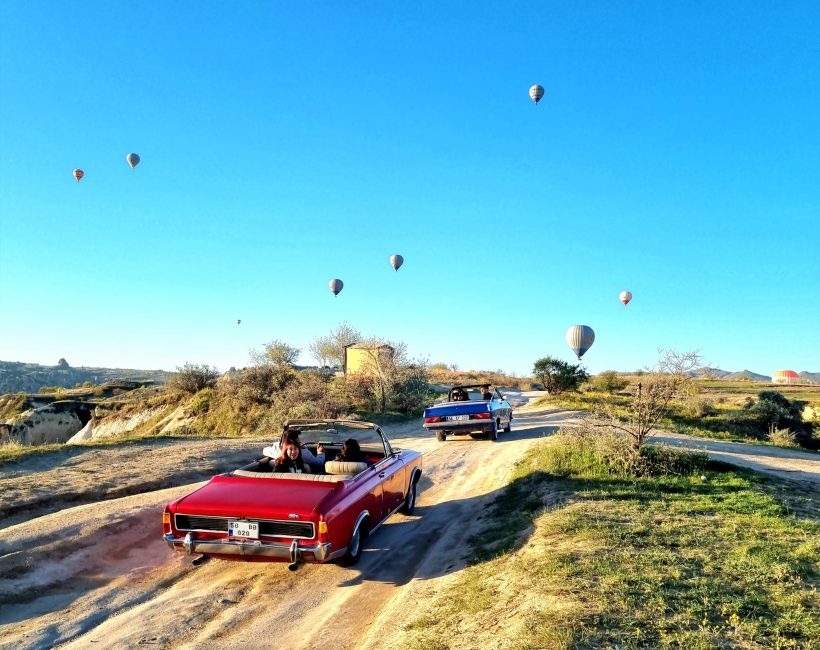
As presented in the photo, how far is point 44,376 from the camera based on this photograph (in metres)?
103

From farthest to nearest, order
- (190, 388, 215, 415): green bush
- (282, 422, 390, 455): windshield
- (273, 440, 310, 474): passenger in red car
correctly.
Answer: (190, 388, 215, 415): green bush
(282, 422, 390, 455): windshield
(273, 440, 310, 474): passenger in red car

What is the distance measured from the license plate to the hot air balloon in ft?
105

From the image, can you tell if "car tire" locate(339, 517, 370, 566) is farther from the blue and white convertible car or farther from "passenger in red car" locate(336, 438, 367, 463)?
the blue and white convertible car

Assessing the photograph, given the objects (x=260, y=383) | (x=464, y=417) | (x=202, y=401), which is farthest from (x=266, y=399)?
(x=464, y=417)

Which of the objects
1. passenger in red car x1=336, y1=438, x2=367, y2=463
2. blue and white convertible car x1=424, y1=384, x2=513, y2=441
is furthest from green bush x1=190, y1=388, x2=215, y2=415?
passenger in red car x1=336, y1=438, x2=367, y2=463

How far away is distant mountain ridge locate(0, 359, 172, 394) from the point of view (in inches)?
3723

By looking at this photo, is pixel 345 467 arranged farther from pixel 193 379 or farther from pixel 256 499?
pixel 193 379

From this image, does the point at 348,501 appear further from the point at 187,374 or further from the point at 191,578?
the point at 187,374

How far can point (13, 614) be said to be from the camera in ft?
17.3

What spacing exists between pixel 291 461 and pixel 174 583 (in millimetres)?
1754

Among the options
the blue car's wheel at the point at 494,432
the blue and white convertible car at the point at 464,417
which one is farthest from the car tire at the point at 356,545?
the blue car's wheel at the point at 494,432

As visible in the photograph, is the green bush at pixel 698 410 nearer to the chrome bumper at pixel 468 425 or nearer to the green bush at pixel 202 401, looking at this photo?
the chrome bumper at pixel 468 425

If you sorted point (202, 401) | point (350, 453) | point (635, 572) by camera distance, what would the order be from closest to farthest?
point (635, 572)
point (350, 453)
point (202, 401)

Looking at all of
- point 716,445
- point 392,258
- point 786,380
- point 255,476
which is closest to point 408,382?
point 716,445
